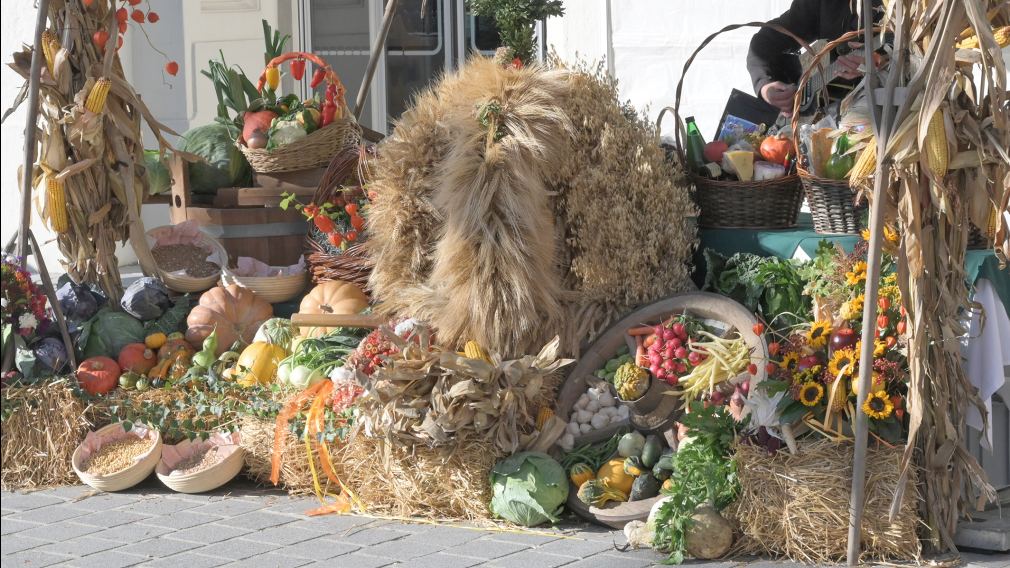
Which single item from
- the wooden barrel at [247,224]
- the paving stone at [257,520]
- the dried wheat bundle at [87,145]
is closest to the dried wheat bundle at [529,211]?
the paving stone at [257,520]

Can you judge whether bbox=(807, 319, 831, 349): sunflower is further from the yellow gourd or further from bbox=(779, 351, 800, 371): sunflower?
the yellow gourd

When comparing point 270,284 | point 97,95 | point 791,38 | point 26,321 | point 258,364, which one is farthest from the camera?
point 791,38

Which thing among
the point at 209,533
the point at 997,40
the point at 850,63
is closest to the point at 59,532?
the point at 209,533

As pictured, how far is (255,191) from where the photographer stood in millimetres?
6367

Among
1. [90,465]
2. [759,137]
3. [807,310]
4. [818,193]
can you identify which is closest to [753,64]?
[759,137]

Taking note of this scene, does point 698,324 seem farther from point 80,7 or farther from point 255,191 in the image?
point 80,7

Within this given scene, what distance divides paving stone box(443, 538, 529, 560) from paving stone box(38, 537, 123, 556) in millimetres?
1308

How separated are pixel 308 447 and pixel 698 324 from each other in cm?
169

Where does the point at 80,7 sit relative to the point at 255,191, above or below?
above

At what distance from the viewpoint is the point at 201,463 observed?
17.3ft

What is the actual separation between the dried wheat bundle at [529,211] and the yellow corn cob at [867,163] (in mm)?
930

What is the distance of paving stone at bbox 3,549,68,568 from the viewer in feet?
14.2

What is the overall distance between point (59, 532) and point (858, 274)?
10.6 ft

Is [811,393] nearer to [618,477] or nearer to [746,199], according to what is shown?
[618,477]
